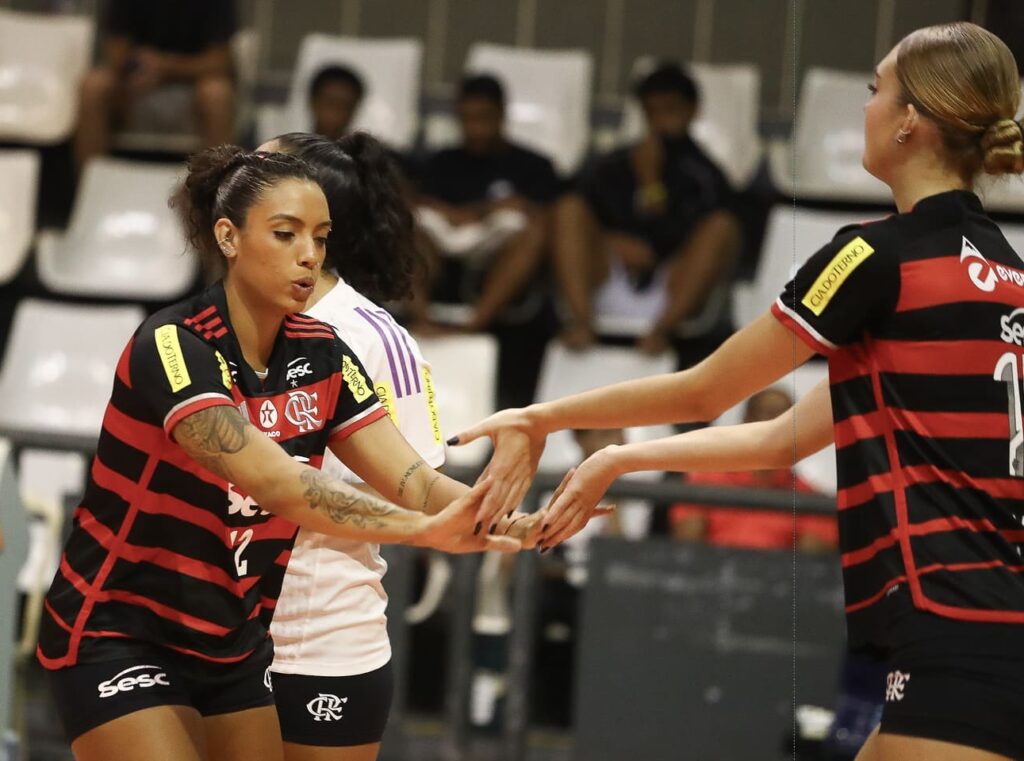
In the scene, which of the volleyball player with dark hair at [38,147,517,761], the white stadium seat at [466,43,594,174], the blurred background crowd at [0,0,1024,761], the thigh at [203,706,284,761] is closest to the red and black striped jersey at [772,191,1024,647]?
the volleyball player with dark hair at [38,147,517,761]

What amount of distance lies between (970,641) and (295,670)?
1.29 meters

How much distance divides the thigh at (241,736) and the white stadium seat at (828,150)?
15.3ft

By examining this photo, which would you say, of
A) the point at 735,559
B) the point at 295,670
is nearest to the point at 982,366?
the point at 295,670

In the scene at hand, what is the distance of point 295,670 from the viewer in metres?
2.85

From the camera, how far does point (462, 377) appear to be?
6.30m

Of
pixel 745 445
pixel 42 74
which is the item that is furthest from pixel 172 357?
pixel 42 74

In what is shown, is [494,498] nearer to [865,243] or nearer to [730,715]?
[865,243]

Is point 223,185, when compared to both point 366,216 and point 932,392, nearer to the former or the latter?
point 366,216

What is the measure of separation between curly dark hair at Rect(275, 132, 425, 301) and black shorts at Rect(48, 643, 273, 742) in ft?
2.99

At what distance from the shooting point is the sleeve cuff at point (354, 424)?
2.73m

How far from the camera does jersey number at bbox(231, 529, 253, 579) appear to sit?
2631 mm

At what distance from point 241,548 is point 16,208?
5114mm

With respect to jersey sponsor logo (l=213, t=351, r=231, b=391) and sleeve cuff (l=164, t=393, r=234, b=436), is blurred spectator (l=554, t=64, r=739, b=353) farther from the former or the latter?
sleeve cuff (l=164, t=393, r=234, b=436)

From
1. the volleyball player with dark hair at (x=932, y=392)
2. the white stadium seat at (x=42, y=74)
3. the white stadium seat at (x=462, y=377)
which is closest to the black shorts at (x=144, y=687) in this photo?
the volleyball player with dark hair at (x=932, y=392)
